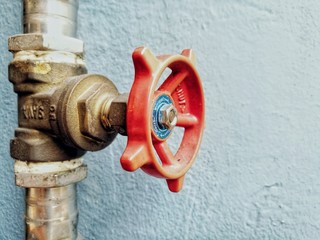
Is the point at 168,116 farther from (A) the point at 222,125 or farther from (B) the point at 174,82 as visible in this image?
(A) the point at 222,125

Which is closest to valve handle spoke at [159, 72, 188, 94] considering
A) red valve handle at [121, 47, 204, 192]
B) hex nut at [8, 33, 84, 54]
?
red valve handle at [121, 47, 204, 192]

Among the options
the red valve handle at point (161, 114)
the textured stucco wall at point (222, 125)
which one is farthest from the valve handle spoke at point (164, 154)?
the textured stucco wall at point (222, 125)

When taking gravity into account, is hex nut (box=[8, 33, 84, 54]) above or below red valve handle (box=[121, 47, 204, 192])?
above

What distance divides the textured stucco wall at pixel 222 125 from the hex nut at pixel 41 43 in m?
0.09

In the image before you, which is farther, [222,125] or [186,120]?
[222,125]

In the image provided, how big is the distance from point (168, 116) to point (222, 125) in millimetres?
181

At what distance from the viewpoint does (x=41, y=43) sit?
0.34 meters

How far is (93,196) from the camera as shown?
0.47 meters

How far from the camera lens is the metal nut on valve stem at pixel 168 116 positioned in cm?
29

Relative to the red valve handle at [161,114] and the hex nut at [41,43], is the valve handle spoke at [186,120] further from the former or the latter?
the hex nut at [41,43]

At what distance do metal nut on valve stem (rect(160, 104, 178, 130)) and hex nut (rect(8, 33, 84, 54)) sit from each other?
5.8 inches

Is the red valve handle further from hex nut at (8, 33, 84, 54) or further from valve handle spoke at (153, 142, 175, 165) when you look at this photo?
hex nut at (8, 33, 84, 54)

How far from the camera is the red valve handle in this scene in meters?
0.26

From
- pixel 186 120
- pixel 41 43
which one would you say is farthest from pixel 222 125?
pixel 41 43
